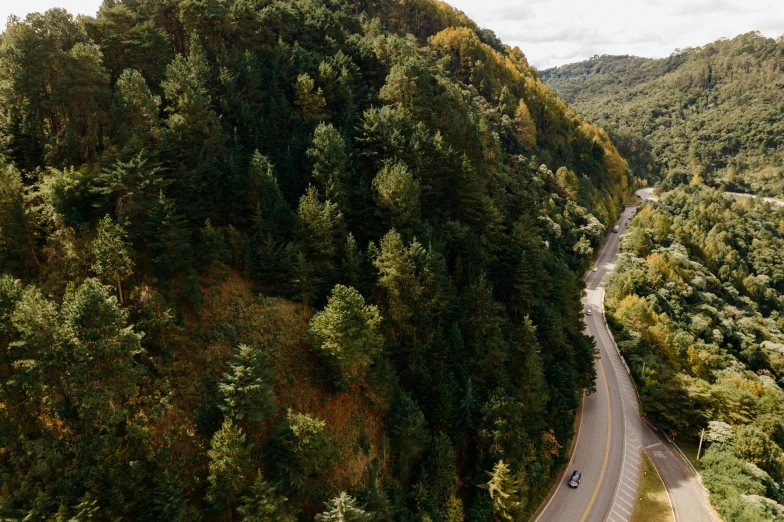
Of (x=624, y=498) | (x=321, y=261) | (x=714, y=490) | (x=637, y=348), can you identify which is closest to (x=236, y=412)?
(x=321, y=261)

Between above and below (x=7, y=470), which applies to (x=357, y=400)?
below

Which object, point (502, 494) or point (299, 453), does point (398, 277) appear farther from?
point (502, 494)

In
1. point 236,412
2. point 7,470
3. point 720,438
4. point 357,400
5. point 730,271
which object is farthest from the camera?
point 730,271

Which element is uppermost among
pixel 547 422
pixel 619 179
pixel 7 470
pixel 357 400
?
pixel 619 179

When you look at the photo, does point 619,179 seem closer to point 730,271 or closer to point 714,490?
point 730,271

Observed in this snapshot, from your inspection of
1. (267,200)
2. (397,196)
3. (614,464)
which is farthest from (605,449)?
(267,200)

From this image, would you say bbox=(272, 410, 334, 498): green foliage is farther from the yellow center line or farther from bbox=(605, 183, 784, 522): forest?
bbox=(605, 183, 784, 522): forest
